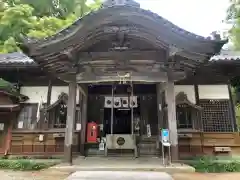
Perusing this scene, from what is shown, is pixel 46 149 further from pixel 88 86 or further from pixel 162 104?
pixel 162 104

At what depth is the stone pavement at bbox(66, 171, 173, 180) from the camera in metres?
5.78

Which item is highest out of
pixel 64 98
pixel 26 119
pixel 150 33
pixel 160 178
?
pixel 150 33

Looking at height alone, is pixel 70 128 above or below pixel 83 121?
below

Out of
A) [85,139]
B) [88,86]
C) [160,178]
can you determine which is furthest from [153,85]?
[160,178]

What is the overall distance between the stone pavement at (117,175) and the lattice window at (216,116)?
14.4 ft

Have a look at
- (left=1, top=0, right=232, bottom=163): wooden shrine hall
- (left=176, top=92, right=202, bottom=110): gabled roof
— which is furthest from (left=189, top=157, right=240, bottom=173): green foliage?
(left=176, top=92, right=202, bottom=110): gabled roof

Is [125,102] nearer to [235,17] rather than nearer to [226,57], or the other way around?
[226,57]

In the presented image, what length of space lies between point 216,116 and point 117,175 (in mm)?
5733

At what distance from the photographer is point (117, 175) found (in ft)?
20.0

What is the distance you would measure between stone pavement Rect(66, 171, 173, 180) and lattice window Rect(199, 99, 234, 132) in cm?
438

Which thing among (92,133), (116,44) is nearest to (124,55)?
(116,44)

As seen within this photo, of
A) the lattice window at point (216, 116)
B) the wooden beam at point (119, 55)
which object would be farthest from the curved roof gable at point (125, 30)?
the lattice window at point (216, 116)

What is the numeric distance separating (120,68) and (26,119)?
16.8 ft

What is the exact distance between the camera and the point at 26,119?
10008 mm
